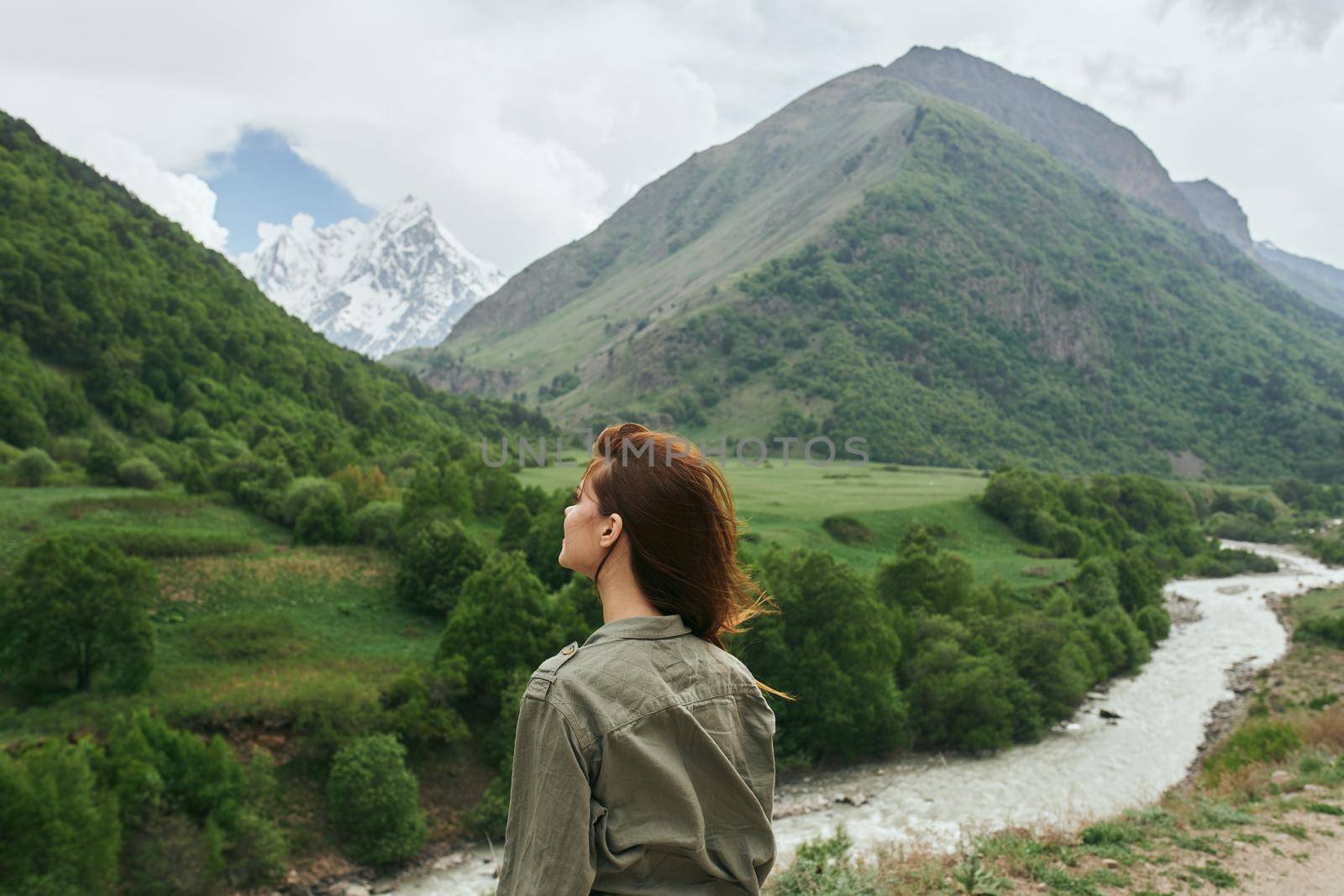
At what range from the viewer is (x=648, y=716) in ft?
8.30

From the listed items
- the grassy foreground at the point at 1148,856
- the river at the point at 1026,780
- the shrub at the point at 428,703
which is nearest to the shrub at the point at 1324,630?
the river at the point at 1026,780

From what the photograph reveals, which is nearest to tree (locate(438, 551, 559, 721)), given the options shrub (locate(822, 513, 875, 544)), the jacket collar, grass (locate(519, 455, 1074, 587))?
grass (locate(519, 455, 1074, 587))

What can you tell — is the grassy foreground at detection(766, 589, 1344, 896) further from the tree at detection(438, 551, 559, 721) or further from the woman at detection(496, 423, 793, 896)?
the tree at detection(438, 551, 559, 721)

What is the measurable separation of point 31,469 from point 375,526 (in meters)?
19.4

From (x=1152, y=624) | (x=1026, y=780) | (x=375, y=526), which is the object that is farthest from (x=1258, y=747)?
(x=375, y=526)

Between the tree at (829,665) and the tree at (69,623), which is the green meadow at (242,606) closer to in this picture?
the tree at (69,623)

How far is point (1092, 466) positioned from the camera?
156m

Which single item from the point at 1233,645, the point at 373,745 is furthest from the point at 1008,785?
the point at 1233,645

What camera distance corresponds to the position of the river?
84.0 feet

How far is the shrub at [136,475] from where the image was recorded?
161ft

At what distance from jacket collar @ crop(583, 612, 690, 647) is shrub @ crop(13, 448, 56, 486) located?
5560cm

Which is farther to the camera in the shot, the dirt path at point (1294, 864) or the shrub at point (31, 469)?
the shrub at point (31, 469)

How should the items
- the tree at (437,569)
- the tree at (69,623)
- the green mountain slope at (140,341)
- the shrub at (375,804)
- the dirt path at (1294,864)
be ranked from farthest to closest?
the green mountain slope at (140,341) < the tree at (437,569) < the tree at (69,623) < the shrub at (375,804) < the dirt path at (1294,864)

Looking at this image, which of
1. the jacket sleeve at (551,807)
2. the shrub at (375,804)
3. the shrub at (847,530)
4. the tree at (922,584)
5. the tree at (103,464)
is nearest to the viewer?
the jacket sleeve at (551,807)
